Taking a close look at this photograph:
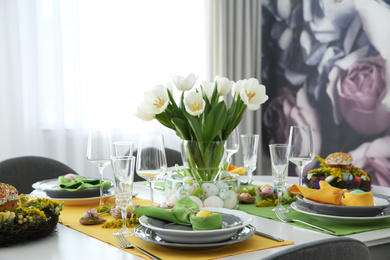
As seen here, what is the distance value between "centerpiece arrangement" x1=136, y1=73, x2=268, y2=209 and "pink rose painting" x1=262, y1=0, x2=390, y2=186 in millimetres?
2243

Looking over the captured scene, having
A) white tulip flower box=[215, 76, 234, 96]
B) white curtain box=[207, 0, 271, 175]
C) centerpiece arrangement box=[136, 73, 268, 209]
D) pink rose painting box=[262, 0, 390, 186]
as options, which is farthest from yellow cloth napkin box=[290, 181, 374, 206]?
white curtain box=[207, 0, 271, 175]

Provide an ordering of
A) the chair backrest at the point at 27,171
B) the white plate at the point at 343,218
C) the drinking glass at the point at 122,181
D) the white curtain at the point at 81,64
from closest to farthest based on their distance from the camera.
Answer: the drinking glass at the point at 122,181
the white plate at the point at 343,218
the chair backrest at the point at 27,171
the white curtain at the point at 81,64

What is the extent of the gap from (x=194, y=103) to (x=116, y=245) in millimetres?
527

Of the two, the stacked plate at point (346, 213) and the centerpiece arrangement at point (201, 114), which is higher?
the centerpiece arrangement at point (201, 114)

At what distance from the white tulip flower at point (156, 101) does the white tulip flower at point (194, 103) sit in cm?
7

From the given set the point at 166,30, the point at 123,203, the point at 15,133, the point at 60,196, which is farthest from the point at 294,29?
the point at 123,203

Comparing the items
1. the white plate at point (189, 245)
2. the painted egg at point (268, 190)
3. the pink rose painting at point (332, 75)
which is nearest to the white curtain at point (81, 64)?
the pink rose painting at point (332, 75)

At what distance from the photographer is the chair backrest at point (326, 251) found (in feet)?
2.34

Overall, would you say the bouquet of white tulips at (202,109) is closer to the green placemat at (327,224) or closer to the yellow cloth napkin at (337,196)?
the green placemat at (327,224)

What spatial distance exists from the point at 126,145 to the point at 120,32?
255 cm

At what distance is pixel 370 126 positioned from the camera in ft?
11.7

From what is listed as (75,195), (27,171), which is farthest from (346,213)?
(27,171)

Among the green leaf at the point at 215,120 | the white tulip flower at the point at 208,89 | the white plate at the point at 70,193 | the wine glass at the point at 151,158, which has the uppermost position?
the white tulip flower at the point at 208,89

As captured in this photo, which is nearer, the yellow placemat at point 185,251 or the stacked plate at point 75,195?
the yellow placemat at point 185,251
